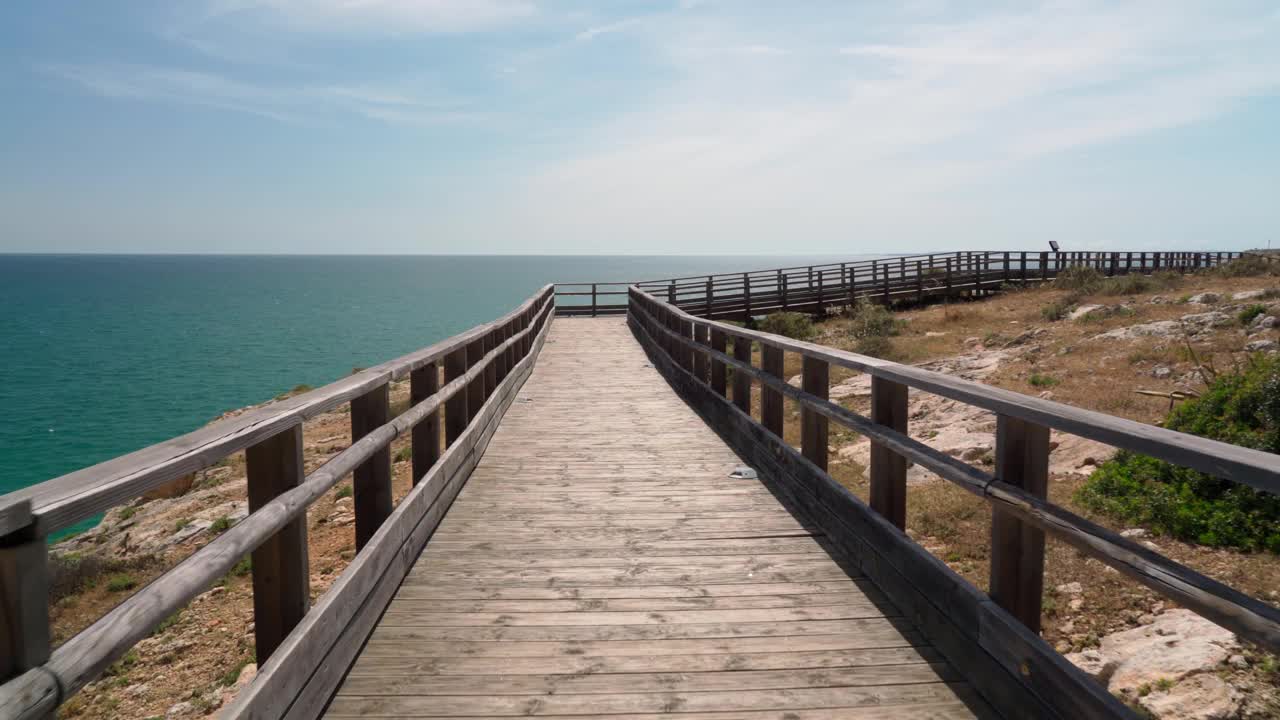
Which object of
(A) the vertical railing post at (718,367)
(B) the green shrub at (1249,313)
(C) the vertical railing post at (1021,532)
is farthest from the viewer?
(B) the green shrub at (1249,313)

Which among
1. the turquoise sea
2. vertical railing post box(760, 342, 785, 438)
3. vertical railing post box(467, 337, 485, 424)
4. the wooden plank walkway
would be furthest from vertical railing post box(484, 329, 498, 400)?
the turquoise sea

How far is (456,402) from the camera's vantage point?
6.71 meters

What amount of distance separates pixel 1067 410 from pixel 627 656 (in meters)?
1.99

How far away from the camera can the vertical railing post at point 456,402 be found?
6.49 metres

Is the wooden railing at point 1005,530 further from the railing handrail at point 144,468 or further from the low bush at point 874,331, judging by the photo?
the low bush at point 874,331

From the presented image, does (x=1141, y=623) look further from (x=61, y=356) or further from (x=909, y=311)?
(x=61, y=356)

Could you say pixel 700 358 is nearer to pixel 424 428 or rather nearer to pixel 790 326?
pixel 424 428

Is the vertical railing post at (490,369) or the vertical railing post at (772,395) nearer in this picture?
the vertical railing post at (772,395)

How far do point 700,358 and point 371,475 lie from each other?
24.5ft

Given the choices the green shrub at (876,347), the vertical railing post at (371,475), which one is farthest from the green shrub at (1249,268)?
the vertical railing post at (371,475)

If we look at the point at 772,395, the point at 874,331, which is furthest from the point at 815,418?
the point at 874,331

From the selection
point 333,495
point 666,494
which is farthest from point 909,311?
point 666,494

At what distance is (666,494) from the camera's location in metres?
6.48

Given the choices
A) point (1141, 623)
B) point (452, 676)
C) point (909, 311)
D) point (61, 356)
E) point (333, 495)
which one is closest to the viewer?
point (452, 676)
